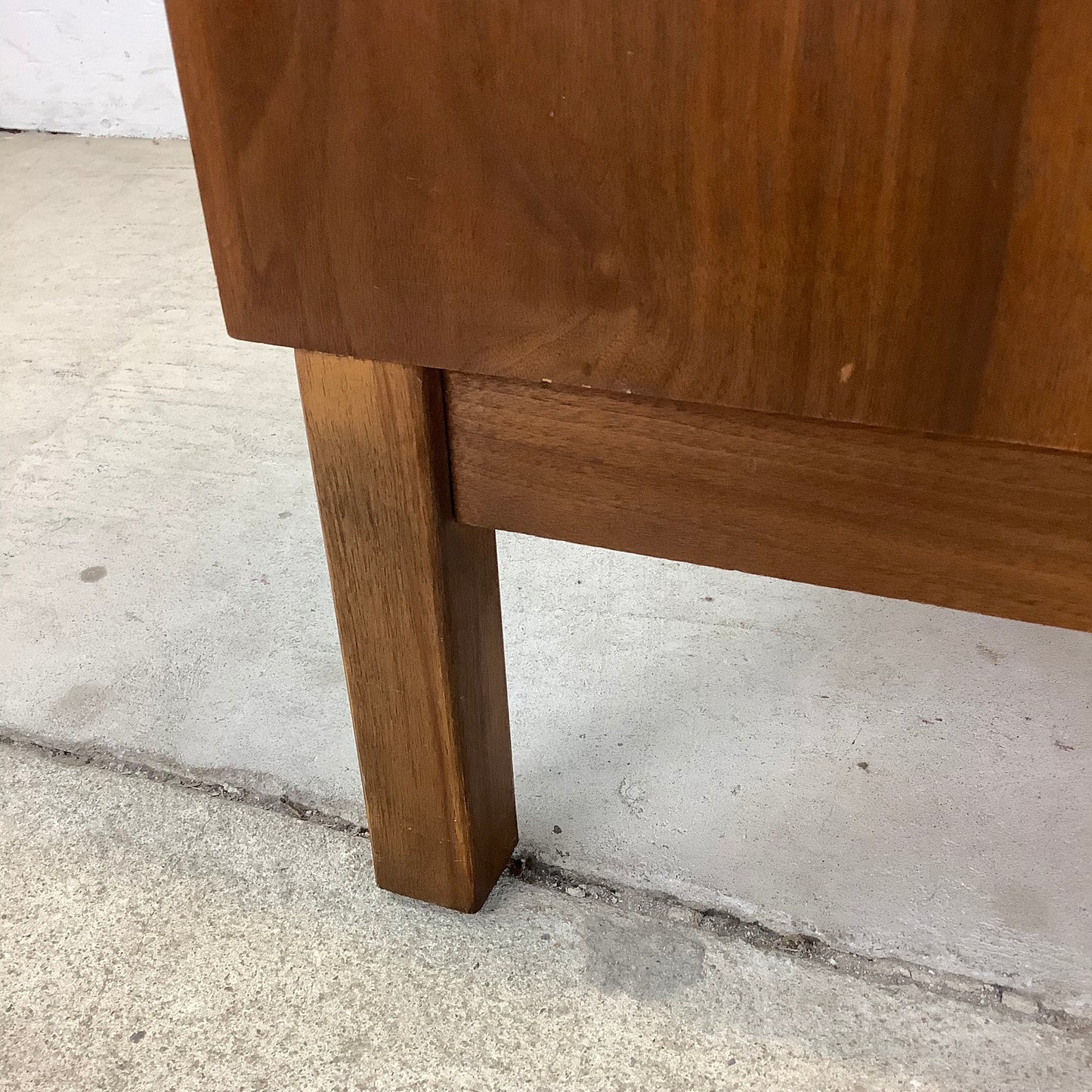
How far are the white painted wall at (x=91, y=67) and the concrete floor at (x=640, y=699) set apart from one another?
5.07 ft

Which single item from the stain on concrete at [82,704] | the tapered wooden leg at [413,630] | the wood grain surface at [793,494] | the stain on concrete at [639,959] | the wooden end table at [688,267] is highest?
the wooden end table at [688,267]

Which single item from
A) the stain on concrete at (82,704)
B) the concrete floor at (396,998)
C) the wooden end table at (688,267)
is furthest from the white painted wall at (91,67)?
the wooden end table at (688,267)

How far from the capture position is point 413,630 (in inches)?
30.8

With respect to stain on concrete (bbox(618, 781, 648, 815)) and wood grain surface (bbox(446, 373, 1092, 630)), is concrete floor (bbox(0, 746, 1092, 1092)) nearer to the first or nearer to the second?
stain on concrete (bbox(618, 781, 648, 815))

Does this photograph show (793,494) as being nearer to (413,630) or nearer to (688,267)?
(688,267)

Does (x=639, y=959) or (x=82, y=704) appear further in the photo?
(x=82, y=704)

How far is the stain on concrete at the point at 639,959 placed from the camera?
33.9 inches

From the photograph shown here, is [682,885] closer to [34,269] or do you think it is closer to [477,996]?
[477,996]

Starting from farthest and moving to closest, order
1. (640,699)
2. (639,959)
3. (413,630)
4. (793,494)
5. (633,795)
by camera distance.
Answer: (640,699)
(633,795)
(639,959)
(413,630)
(793,494)

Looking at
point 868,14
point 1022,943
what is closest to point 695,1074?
point 1022,943

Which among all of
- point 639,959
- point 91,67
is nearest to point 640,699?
point 639,959

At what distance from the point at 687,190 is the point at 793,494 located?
19cm

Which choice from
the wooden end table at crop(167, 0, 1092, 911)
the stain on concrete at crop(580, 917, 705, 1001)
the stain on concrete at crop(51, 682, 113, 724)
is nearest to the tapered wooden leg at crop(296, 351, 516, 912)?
the wooden end table at crop(167, 0, 1092, 911)

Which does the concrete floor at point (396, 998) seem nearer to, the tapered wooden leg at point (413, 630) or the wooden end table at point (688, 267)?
the tapered wooden leg at point (413, 630)
